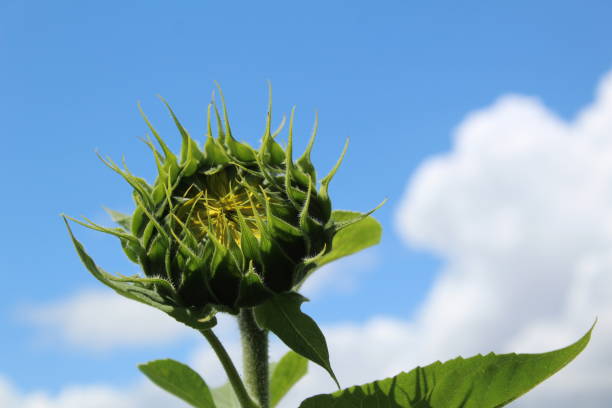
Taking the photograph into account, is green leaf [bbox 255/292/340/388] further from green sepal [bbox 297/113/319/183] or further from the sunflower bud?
green sepal [bbox 297/113/319/183]

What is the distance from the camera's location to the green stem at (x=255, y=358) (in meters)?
3.68

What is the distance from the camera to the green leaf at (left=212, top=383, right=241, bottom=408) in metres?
4.20

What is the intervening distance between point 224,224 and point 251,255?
0.19 metres

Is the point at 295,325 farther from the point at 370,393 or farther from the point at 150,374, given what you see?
the point at 150,374

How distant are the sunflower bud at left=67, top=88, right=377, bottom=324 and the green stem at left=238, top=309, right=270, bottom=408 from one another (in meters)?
0.46

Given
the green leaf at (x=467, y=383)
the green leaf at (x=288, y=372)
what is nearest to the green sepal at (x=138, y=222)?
the green leaf at (x=467, y=383)

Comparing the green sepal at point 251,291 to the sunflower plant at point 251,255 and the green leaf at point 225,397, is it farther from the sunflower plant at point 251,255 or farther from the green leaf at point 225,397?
the green leaf at point 225,397

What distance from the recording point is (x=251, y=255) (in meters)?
3.17

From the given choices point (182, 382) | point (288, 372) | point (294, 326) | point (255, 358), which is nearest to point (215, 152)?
point (294, 326)

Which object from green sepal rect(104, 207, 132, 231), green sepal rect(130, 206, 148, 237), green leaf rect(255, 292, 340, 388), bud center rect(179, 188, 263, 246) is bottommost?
green leaf rect(255, 292, 340, 388)

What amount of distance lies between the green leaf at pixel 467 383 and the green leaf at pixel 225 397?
1311 mm

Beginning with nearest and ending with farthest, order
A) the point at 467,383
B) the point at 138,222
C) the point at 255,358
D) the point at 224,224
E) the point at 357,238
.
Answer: the point at 467,383 < the point at 224,224 < the point at 138,222 < the point at 255,358 < the point at 357,238

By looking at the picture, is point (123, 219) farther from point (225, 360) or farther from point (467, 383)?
point (467, 383)

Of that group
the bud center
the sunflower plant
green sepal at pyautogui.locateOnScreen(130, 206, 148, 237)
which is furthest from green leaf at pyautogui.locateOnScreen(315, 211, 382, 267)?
green sepal at pyautogui.locateOnScreen(130, 206, 148, 237)
